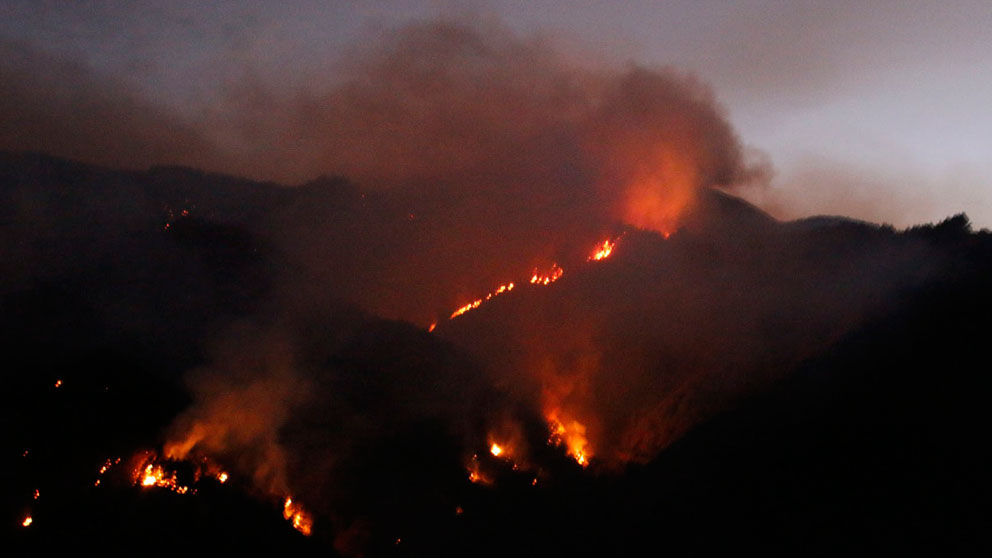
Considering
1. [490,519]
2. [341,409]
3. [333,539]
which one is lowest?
[333,539]

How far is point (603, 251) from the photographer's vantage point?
225ft

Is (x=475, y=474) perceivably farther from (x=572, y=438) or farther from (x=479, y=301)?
(x=479, y=301)

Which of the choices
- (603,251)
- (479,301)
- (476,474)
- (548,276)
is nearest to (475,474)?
(476,474)

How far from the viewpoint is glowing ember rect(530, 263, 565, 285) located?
6638 cm

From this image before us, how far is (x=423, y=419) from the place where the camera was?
4325 centimetres

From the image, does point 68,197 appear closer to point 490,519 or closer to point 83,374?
point 83,374

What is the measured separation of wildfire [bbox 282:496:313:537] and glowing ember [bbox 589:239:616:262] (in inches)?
1556

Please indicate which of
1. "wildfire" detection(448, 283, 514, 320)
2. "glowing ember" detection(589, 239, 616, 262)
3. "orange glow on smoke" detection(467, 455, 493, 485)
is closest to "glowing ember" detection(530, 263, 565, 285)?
"wildfire" detection(448, 283, 514, 320)

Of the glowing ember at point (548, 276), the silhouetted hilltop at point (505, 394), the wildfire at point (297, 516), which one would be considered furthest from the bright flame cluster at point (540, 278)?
the wildfire at point (297, 516)

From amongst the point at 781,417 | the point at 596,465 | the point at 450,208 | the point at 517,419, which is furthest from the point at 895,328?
the point at 450,208

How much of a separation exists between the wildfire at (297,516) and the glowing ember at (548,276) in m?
36.0

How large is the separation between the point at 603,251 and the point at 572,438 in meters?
24.9

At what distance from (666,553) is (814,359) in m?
15.2

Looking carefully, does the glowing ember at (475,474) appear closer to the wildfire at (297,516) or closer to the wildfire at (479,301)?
the wildfire at (297,516)
